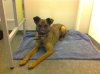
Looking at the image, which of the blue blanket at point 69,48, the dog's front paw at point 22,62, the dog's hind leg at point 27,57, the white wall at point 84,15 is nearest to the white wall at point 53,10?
the white wall at point 84,15

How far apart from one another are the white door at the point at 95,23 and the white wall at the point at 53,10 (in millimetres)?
321

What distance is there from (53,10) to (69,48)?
802 millimetres

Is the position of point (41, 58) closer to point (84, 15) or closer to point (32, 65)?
point (32, 65)

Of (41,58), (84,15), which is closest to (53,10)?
(84,15)

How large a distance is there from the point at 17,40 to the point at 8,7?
57 cm

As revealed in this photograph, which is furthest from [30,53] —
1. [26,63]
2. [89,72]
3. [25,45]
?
[89,72]

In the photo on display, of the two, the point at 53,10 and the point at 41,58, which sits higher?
the point at 53,10

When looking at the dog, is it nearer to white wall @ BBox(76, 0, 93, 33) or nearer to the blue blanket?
the blue blanket

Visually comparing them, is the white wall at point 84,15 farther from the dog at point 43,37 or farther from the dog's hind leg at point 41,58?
the dog's hind leg at point 41,58

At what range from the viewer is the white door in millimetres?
1896

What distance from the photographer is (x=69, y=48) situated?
1787 millimetres

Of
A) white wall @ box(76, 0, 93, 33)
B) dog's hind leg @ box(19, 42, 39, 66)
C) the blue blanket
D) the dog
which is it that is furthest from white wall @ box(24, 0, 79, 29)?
dog's hind leg @ box(19, 42, 39, 66)

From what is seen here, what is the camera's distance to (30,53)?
158 cm

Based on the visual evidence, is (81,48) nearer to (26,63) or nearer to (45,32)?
(45,32)
